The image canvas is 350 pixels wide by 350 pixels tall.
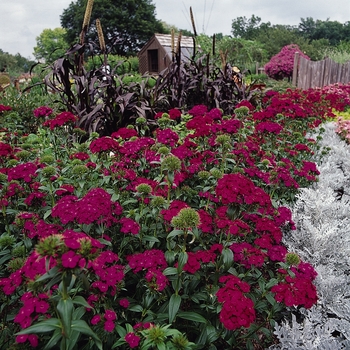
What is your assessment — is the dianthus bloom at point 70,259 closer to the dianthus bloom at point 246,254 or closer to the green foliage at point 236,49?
the dianthus bloom at point 246,254

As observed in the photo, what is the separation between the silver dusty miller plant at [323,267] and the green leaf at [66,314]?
4.22 ft

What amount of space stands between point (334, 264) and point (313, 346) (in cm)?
102

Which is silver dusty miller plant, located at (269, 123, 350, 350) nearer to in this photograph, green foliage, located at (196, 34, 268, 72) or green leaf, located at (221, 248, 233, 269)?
green leaf, located at (221, 248, 233, 269)

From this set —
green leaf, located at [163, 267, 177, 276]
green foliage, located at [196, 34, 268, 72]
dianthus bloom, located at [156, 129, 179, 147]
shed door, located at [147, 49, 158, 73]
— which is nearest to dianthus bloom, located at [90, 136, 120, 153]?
dianthus bloom, located at [156, 129, 179, 147]

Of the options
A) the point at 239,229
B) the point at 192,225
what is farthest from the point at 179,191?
the point at 192,225

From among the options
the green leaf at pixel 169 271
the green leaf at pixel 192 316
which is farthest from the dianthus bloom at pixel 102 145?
the green leaf at pixel 192 316

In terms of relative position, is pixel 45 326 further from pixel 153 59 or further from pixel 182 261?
pixel 153 59

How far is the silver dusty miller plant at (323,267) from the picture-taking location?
6.25 feet

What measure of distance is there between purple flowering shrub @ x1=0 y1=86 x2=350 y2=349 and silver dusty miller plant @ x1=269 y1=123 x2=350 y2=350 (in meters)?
0.18

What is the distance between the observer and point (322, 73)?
504 inches

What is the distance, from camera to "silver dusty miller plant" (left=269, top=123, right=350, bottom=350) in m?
1.90

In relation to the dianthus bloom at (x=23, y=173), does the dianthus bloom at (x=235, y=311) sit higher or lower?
lower

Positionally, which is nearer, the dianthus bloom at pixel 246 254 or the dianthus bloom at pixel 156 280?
the dianthus bloom at pixel 156 280

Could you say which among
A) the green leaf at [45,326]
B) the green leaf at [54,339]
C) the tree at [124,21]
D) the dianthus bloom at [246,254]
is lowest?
the dianthus bloom at [246,254]
